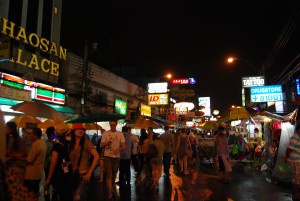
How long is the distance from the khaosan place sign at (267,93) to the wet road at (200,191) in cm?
1078

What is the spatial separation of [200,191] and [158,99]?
26.7 m

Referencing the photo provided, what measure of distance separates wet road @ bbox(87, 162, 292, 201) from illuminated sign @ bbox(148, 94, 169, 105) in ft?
78.8

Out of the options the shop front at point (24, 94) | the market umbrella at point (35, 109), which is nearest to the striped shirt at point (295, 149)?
the market umbrella at point (35, 109)

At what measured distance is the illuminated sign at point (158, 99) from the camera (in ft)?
117

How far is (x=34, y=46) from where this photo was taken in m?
17.8

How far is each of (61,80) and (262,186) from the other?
15205 millimetres

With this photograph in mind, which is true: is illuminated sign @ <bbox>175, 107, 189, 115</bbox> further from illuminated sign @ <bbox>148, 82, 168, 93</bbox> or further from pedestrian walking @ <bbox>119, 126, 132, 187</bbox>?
pedestrian walking @ <bbox>119, 126, 132, 187</bbox>

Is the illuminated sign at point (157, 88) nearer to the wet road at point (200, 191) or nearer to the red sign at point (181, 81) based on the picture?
the red sign at point (181, 81)

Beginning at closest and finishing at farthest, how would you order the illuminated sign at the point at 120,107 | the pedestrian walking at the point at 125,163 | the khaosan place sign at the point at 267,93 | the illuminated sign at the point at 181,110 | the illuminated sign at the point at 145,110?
the pedestrian walking at the point at 125,163 < the khaosan place sign at the point at 267,93 < the illuminated sign at the point at 120,107 < the illuminated sign at the point at 145,110 < the illuminated sign at the point at 181,110

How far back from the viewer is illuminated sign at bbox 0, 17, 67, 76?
16000 mm

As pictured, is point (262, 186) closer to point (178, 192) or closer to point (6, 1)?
point (178, 192)

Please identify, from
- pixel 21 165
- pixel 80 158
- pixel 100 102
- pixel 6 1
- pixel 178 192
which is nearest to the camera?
pixel 21 165

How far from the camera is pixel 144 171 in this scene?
39.6 ft

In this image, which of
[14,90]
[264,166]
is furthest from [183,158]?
[14,90]
